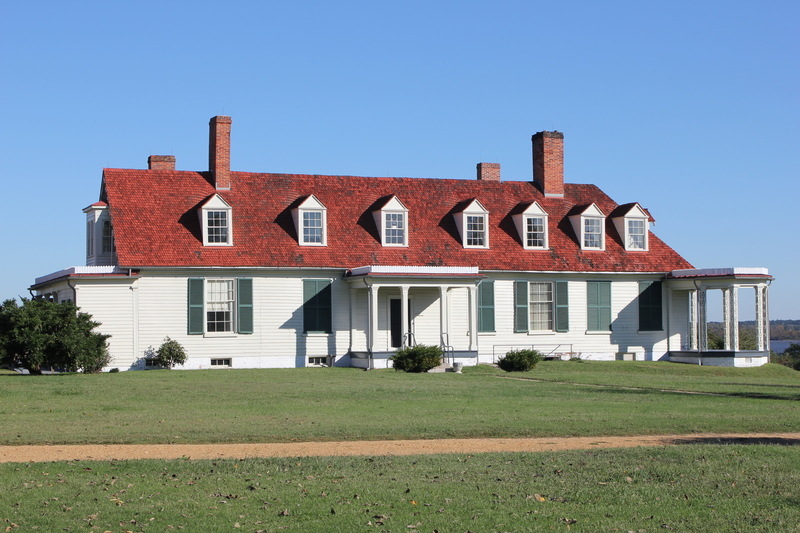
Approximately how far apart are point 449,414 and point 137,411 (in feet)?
18.9

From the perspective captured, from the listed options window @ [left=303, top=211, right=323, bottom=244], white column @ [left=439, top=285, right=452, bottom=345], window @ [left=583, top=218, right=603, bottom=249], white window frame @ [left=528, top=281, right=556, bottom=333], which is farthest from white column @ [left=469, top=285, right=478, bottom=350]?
window @ [left=583, top=218, right=603, bottom=249]

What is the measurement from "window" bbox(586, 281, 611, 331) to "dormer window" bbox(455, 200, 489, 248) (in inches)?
167

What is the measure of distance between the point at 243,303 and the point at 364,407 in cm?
1503

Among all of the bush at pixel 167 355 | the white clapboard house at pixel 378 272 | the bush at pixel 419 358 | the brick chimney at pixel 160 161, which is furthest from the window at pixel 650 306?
the brick chimney at pixel 160 161

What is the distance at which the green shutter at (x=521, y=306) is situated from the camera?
1483 inches

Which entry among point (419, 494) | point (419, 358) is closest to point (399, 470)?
point (419, 494)

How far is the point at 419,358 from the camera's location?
3189cm

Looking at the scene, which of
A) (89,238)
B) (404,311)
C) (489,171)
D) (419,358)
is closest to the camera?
(419,358)

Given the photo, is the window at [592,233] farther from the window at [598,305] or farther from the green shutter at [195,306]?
the green shutter at [195,306]

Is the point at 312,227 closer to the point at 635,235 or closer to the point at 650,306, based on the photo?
the point at 635,235

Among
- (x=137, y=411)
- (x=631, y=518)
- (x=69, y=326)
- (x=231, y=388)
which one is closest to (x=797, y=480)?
(x=631, y=518)

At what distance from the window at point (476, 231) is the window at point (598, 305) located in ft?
13.9

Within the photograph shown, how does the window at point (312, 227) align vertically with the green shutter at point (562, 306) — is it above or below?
above

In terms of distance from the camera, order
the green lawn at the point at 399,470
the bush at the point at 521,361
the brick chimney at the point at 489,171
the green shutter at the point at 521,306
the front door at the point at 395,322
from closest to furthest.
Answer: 1. the green lawn at the point at 399,470
2. the bush at the point at 521,361
3. the front door at the point at 395,322
4. the green shutter at the point at 521,306
5. the brick chimney at the point at 489,171
